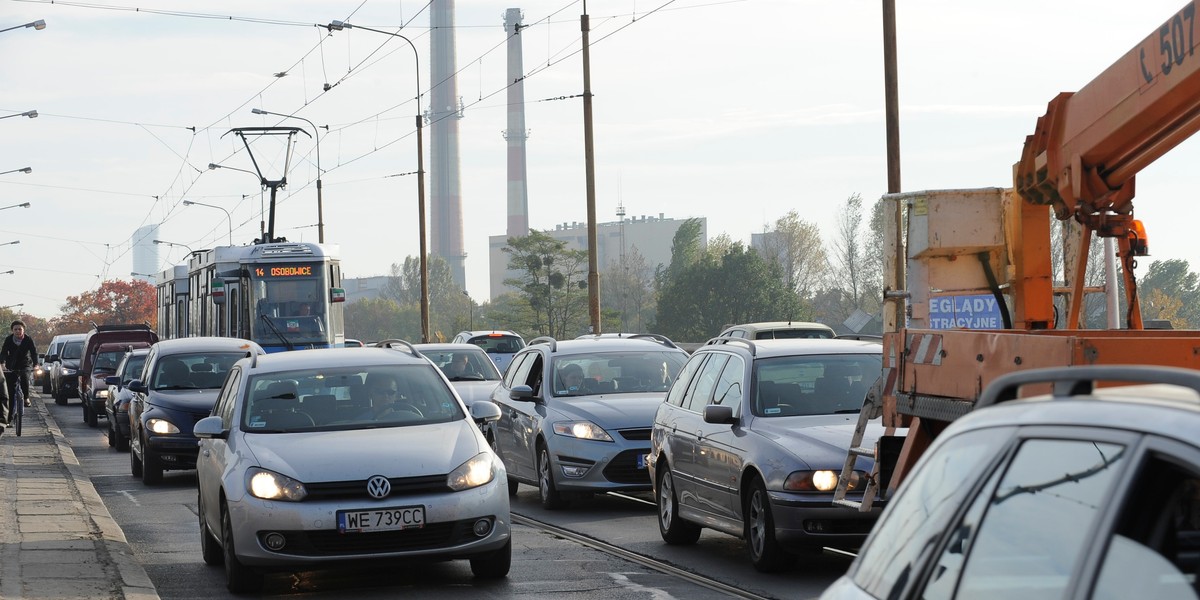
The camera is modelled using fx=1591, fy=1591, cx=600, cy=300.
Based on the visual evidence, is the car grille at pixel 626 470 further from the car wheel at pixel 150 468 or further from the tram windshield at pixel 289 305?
the tram windshield at pixel 289 305

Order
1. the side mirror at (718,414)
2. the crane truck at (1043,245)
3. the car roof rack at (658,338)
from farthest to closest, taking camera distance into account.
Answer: the car roof rack at (658,338), the side mirror at (718,414), the crane truck at (1043,245)

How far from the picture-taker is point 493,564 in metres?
9.90

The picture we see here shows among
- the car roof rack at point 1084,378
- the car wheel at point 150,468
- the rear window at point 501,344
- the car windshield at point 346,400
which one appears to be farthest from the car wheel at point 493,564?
the rear window at point 501,344

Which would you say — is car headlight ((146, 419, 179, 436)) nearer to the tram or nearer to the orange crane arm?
the tram

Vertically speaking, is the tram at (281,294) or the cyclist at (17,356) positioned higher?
the tram at (281,294)

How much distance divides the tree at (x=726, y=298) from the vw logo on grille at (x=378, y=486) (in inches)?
3021

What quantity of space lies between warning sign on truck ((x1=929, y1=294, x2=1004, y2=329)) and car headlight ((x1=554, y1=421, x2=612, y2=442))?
3097 millimetres

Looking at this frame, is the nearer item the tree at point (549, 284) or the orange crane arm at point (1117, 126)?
the orange crane arm at point (1117, 126)

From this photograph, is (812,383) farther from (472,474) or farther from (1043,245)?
(472,474)

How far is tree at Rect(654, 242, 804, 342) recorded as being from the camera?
86250 millimetres

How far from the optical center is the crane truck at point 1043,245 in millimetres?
7426

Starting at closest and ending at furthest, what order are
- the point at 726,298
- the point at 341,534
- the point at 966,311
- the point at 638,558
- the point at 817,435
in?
1. the point at 341,534
2. the point at 817,435
3. the point at 638,558
4. the point at 966,311
5. the point at 726,298

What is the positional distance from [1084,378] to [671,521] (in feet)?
29.4

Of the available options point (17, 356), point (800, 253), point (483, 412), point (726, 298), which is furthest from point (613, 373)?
point (800, 253)
